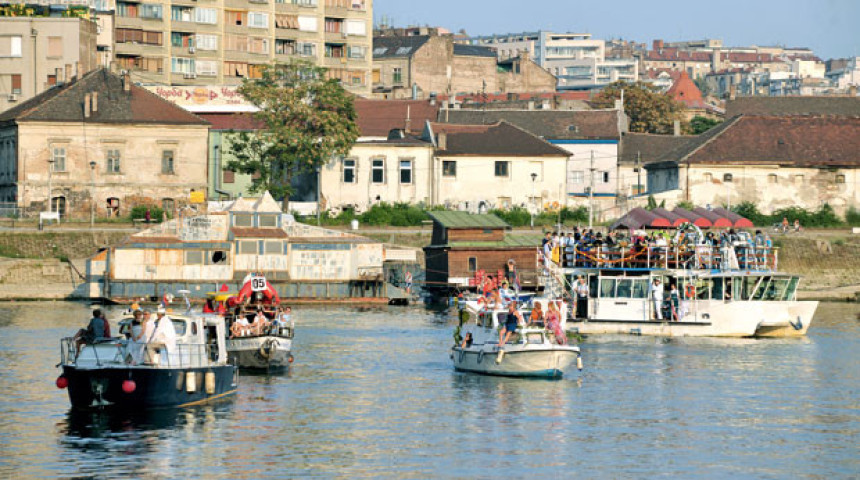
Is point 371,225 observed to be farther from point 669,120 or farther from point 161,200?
point 669,120

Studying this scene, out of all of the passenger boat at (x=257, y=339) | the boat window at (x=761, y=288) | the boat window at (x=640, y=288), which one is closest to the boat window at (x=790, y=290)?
the boat window at (x=761, y=288)

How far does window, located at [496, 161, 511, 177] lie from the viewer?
10712 centimetres

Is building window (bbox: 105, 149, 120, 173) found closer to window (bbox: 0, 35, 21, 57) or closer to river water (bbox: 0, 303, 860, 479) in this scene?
window (bbox: 0, 35, 21, 57)

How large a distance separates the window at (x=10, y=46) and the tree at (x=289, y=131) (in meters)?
22.8

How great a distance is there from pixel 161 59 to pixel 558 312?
97.8 meters

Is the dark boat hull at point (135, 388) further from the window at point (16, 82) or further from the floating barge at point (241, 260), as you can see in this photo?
the window at point (16, 82)

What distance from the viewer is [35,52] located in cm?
11656

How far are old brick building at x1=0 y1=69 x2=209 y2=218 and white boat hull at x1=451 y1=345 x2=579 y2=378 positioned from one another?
5732 centimetres

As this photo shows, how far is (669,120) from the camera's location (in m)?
149

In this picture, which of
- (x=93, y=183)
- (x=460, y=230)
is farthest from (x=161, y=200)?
(x=460, y=230)

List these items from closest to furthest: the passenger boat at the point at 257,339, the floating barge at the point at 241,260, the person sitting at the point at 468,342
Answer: the person sitting at the point at 468,342 → the passenger boat at the point at 257,339 → the floating barge at the point at 241,260

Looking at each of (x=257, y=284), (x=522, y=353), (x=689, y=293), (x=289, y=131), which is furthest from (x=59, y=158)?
(x=522, y=353)

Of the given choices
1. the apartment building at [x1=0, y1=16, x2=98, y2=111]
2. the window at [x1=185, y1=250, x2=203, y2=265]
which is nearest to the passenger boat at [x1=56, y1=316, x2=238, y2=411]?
the window at [x1=185, y1=250, x2=203, y2=265]

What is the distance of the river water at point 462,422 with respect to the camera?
32.5 meters
